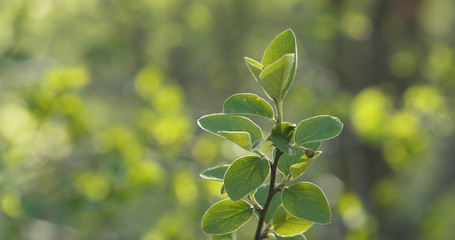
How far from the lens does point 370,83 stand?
3.83 meters

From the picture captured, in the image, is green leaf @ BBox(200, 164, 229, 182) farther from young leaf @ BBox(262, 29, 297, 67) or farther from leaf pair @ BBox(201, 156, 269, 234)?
young leaf @ BBox(262, 29, 297, 67)

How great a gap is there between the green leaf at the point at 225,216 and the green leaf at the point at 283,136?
107mm

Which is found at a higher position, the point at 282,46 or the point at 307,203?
the point at 282,46

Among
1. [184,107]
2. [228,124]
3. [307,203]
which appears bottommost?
[184,107]

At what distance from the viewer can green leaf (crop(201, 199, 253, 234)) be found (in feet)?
Answer: 1.83

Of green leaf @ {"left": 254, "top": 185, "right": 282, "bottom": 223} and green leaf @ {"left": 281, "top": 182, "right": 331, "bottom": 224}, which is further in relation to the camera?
green leaf @ {"left": 254, "top": 185, "right": 282, "bottom": 223}

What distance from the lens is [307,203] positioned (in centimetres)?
53

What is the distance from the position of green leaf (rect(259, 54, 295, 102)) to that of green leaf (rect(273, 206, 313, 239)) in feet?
0.54

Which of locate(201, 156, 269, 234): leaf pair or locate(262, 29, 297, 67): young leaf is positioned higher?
locate(262, 29, 297, 67): young leaf

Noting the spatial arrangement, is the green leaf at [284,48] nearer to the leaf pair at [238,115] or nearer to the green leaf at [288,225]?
the leaf pair at [238,115]

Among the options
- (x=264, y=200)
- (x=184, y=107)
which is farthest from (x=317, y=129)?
(x=184, y=107)

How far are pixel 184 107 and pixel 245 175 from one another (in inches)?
112

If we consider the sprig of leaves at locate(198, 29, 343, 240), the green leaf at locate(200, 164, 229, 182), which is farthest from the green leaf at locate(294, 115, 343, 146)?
the green leaf at locate(200, 164, 229, 182)

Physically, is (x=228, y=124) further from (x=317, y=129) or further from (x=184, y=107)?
(x=184, y=107)
